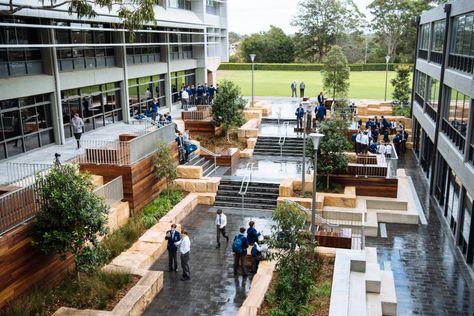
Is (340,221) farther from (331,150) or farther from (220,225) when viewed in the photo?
(220,225)

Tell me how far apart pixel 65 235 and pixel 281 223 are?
547 centimetres

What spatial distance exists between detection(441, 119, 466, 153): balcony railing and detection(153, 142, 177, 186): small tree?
11.3m

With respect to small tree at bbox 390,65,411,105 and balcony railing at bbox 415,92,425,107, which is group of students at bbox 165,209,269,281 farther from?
small tree at bbox 390,65,411,105

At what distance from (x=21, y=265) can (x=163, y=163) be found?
8.71 m

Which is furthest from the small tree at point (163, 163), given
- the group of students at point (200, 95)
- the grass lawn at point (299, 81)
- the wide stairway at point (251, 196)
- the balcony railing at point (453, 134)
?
the grass lawn at point (299, 81)

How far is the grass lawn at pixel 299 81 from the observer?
56.2 metres

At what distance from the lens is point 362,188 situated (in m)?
21.4

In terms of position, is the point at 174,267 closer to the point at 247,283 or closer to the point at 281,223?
the point at 247,283

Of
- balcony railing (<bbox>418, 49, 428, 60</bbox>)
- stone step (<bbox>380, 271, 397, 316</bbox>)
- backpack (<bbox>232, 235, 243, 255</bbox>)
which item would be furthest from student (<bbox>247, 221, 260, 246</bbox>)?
balcony railing (<bbox>418, 49, 428, 60</bbox>)

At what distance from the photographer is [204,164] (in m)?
24.6

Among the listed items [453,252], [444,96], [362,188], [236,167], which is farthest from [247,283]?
[444,96]

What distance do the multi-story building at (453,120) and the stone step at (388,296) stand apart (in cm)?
386

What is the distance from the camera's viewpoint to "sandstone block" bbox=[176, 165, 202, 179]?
22.3 meters

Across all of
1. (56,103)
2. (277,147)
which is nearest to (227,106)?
(277,147)
